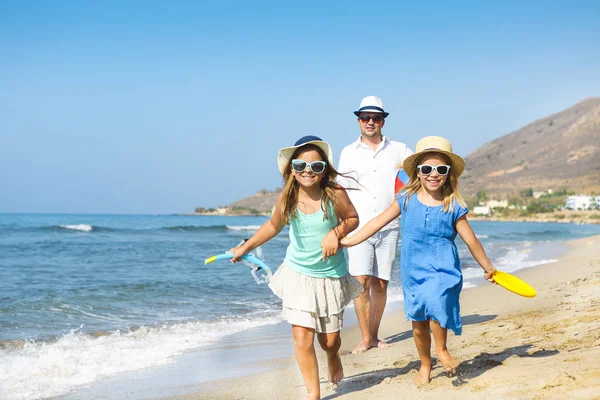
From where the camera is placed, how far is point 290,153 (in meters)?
4.11

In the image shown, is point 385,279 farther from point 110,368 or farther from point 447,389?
point 110,368

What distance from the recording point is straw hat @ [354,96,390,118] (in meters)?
5.72

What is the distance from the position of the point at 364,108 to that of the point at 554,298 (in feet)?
12.0

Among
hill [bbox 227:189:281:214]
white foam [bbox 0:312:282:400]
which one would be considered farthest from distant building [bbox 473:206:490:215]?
white foam [bbox 0:312:282:400]

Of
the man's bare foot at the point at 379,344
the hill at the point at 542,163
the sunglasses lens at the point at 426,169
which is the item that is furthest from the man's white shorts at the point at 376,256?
the hill at the point at 542,163

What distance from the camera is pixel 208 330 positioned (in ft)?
24.5

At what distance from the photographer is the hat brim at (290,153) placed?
403 cm

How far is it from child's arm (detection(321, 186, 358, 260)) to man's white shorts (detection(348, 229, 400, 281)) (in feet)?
5.71

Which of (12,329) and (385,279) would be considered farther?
(12,329)

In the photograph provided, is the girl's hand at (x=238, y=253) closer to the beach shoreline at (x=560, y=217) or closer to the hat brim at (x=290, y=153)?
the hat brim at (x=290, y=153)

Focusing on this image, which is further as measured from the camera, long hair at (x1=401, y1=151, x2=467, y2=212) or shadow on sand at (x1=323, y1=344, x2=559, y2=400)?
shadow on sand at (x1=323, y1=344, x2=559, y2=400)

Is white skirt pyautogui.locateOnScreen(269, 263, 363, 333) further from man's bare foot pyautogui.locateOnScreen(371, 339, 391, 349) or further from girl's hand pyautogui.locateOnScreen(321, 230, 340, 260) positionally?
man's bare foot pyautogui.locateOnScreen(371, 339, 391, 349)

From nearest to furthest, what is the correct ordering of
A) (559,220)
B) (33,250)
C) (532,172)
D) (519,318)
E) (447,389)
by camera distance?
(447,389), (519,318), (33,250), (559,220), (532,172)

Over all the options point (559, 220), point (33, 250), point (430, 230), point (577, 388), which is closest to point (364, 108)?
point (430, 230)
